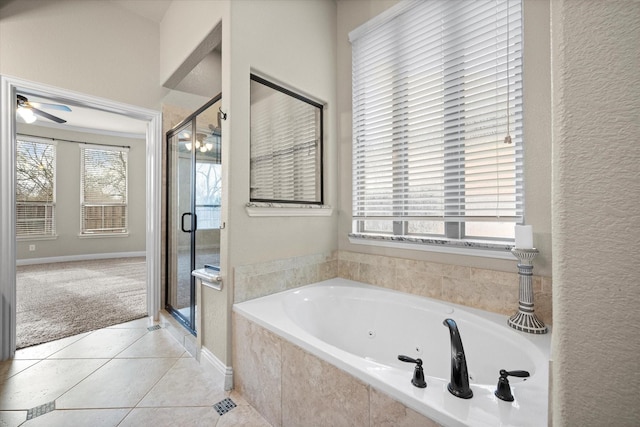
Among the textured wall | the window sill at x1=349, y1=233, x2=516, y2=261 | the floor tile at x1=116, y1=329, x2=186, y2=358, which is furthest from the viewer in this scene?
the floor tile at x1=116, y1=329, x2=186, y2=358

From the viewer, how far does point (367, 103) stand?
215cm

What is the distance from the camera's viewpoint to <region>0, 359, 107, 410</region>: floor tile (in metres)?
1.58

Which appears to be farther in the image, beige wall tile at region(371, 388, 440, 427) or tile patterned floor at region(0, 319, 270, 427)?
tile patterned floor at region(0, 319, 270, 427)

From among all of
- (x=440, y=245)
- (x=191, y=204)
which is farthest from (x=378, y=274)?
(x=191, y=204)

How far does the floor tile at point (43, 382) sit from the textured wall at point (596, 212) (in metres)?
2.48

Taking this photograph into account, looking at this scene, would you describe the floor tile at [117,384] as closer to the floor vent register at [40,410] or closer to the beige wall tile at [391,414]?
the floor vent register at [40,410]

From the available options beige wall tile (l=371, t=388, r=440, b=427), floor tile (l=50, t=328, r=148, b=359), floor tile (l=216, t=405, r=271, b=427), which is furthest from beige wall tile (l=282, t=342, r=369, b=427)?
floor tile (l=50, t=328, r=148, b=359)

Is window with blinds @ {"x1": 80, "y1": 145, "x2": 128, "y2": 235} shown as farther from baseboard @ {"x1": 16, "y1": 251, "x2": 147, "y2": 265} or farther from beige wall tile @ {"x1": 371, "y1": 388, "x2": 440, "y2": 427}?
beige wall tile @ {"x1": 371, "y1": 388, "x2": 440, "y2": 427}

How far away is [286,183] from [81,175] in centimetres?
601

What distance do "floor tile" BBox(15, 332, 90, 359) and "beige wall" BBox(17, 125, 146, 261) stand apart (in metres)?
4.40

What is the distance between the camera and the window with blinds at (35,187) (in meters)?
5.07

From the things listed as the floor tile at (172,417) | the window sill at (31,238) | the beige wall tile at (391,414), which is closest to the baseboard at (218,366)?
the floor tile at (172,417)

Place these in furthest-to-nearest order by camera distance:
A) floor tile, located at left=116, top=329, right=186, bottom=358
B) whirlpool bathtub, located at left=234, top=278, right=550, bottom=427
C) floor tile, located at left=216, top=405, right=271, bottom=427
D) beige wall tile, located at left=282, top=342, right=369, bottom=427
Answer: floor tile, located at left=116, top=329, right=186, bottom=358
floor tile, located at left=216, top=405, right=271, bottom=427
beige wall tile, located at left=282, top=342, right=369, bottom=427
whirlpool bathtub, located at left=234, top=278, right=550, bottom=427

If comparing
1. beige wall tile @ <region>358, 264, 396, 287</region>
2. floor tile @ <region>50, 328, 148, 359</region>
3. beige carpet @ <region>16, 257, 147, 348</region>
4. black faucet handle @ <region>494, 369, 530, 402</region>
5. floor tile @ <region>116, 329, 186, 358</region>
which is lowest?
floor tile @ <region>116, 329, 186, 358</region>
